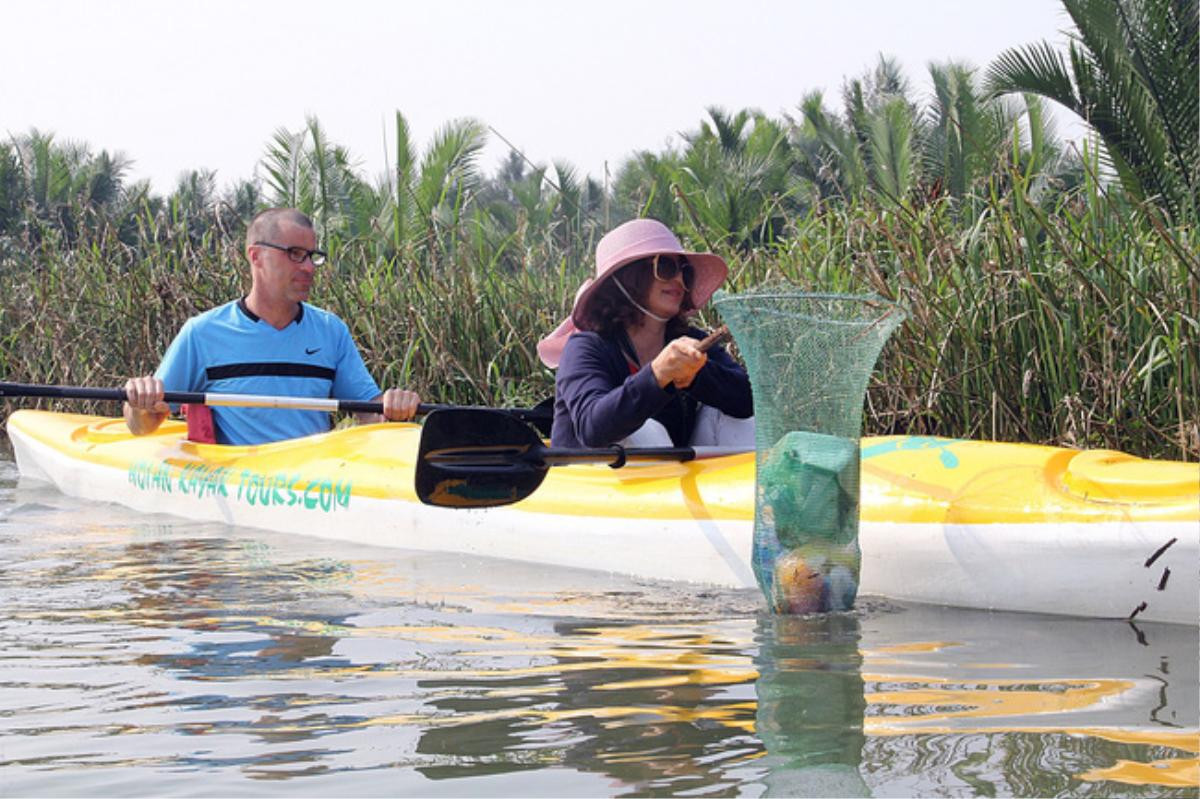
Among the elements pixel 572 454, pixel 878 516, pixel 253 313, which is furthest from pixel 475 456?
pixel 253 313

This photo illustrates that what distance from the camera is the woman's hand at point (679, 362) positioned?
390cm

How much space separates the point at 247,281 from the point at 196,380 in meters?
2.38

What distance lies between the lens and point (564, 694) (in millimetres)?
2896

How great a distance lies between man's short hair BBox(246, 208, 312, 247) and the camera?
19.5 feet

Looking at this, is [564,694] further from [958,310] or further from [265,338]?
[265,338]

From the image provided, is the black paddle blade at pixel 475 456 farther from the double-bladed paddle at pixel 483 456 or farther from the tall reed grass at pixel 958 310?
the tall reed grass at pixel 958 310

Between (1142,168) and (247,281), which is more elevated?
(1142,168)

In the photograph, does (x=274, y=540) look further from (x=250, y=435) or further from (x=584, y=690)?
(x=584, y=690)

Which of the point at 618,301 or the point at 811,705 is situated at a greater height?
the point at 618,301

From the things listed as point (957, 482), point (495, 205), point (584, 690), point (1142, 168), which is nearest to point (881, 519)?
point (957, 482)

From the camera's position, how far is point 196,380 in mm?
6004

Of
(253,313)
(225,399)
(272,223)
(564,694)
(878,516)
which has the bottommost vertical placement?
(564,694)

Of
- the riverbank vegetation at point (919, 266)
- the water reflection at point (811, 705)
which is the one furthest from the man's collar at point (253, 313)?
the water reflection at point (811, 705)

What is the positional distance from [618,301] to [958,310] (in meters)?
1.32
